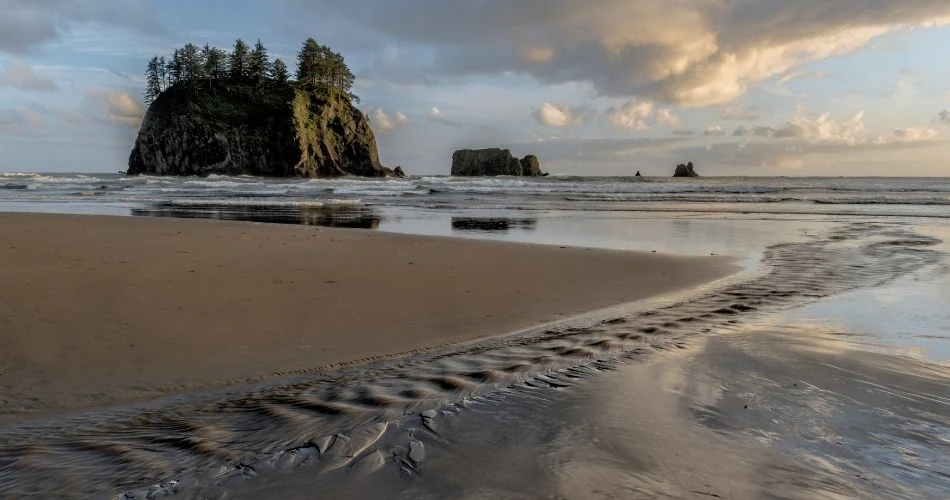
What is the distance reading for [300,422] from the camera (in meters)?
2.68

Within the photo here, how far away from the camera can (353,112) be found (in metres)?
77.5

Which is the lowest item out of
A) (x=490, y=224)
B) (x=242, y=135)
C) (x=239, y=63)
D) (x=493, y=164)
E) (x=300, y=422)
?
(x=300, y=422)

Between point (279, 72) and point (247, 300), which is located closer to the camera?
point (247, 300)

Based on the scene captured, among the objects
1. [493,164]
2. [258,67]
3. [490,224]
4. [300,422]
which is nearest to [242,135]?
A: [258,67]

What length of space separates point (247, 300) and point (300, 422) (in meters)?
2.81

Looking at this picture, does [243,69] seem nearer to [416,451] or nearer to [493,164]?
[493,164]

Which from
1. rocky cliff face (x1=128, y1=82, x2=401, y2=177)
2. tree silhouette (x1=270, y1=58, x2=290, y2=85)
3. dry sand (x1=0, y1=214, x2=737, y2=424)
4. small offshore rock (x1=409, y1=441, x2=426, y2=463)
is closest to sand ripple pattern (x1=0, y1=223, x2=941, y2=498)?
small offshore rock (x1=409, y1=441, x2=426, y2=463)

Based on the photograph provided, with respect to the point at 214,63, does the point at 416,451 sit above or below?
below

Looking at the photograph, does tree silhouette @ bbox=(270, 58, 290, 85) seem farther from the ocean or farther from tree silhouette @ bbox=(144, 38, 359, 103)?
the ocean

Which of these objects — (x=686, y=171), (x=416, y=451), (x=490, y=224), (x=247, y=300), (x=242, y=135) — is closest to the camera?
(x=416, y=451)

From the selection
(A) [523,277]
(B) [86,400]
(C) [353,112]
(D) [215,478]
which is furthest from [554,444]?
(C) [353,112]

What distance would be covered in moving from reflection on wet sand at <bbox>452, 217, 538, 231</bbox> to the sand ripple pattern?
347 inches

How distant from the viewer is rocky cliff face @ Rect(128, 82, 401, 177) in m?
66.6

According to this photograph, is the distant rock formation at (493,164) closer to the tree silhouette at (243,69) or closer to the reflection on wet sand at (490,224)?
the tree silhouette at (243,69)
